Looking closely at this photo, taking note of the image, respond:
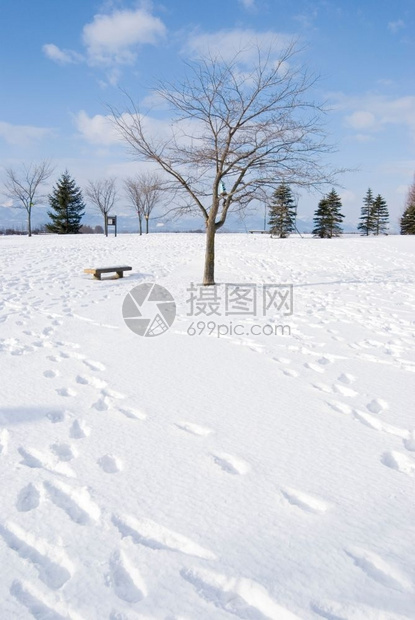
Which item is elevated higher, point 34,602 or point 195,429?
point 195,429

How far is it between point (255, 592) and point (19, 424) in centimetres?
255

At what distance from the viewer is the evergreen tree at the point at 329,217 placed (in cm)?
4291

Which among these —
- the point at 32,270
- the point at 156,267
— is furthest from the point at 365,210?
the point at 32,270

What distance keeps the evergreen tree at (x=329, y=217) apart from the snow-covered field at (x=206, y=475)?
40.2m

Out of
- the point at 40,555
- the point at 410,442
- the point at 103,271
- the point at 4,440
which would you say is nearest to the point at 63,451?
the point at 4,440

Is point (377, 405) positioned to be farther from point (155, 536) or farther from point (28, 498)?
point (28, 498)

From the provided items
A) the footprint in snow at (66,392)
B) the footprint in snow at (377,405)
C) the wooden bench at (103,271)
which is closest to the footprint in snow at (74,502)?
the footprint in snow at (66,392)

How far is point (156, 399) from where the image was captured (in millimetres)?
3938

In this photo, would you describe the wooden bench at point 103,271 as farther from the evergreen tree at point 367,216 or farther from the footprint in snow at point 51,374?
the evergreen tree at point 367,216

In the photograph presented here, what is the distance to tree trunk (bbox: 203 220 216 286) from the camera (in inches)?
393

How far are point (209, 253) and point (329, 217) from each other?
1460 inches

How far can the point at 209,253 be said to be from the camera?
10.5 metres

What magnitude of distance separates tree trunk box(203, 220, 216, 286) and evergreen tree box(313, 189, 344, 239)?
120 feet

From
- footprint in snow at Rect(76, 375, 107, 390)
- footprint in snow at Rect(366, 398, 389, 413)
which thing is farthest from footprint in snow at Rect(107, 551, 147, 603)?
footprint in snow at Rect(366, 398, 389, 413)
